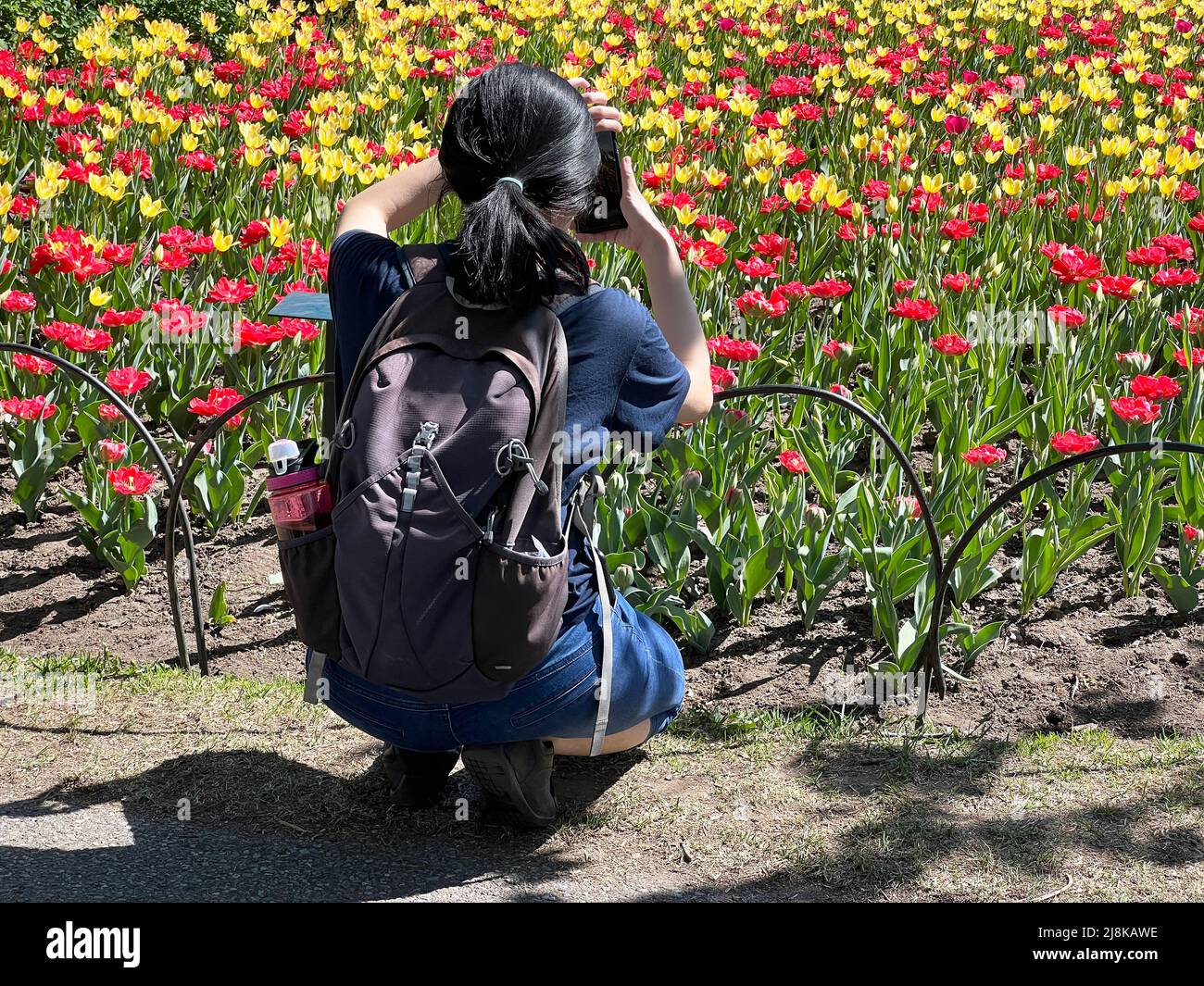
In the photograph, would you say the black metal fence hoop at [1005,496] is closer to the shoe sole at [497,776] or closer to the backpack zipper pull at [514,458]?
the shoe sole at [497,776]

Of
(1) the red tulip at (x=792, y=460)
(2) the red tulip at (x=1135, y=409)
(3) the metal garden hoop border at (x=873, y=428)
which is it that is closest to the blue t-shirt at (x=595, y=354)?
(3) the metal garden hoop border at (x=873, y=428)

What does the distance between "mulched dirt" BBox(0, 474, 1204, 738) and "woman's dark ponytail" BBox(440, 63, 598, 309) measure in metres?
1.35

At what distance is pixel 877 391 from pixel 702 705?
4.36ft

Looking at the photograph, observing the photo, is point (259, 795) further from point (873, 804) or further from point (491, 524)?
point (873, 804)

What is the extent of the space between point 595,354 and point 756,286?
2827 mm

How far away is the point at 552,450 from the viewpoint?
6.88 ft

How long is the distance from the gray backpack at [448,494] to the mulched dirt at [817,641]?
1.09m

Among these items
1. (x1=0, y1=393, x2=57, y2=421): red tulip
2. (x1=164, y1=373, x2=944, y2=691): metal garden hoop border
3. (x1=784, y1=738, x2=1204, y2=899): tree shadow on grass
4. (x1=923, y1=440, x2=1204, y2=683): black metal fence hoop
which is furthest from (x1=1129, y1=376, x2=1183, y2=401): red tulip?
(x1=0, y1=393, x2=57, y2=421): red tulip

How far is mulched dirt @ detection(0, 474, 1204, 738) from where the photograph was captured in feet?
10.1

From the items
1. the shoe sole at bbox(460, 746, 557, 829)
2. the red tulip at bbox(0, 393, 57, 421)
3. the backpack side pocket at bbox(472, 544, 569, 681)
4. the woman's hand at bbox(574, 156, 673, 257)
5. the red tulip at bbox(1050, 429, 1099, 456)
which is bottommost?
the shoe sole at bbox(460, 746, 557, 829)

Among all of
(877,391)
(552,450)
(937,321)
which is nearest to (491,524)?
(552,450)

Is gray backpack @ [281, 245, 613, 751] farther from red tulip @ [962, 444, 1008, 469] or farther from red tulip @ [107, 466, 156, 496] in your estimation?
red tulip @ [962, 444, 1008, 469]

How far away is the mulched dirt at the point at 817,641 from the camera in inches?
→ 121

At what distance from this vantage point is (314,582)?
2.14 meters
